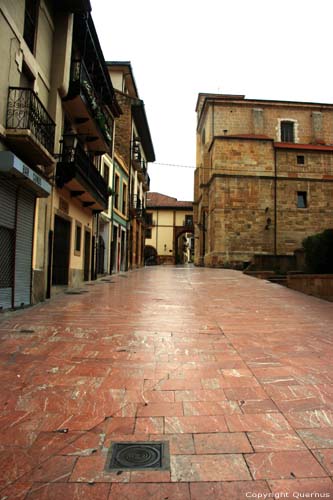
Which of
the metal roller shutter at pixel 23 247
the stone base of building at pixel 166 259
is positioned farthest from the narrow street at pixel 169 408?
the stone base of building at pixel 166 259

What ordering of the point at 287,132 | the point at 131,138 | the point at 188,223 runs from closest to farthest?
the point at 131,138 → the point at 287,132 → the point at 188,223

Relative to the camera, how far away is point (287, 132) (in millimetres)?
35594

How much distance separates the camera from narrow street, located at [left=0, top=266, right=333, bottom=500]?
6.92 ft

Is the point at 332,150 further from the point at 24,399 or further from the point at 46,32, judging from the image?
the point at 24,399

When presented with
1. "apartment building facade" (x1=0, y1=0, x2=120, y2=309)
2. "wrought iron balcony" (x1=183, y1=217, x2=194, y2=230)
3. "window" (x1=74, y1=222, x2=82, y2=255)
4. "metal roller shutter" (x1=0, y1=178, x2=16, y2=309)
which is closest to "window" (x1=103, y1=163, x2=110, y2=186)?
"apartment building facade" (x1=0, y1=0, x2=120, y2=309)

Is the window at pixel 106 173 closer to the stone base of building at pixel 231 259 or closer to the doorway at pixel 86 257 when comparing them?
the doorway at pixel 86 257

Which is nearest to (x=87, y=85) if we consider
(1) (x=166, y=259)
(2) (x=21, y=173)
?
(2) (x=21, y=173)

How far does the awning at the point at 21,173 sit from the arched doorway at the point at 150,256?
4264cm

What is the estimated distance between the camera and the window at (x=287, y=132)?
116ft

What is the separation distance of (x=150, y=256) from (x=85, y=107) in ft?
137

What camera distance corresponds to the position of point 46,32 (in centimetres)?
980

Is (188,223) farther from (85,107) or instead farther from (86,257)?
(85,107)

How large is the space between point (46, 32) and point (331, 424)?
1070cm

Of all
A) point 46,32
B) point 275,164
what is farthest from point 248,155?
point 46,32
